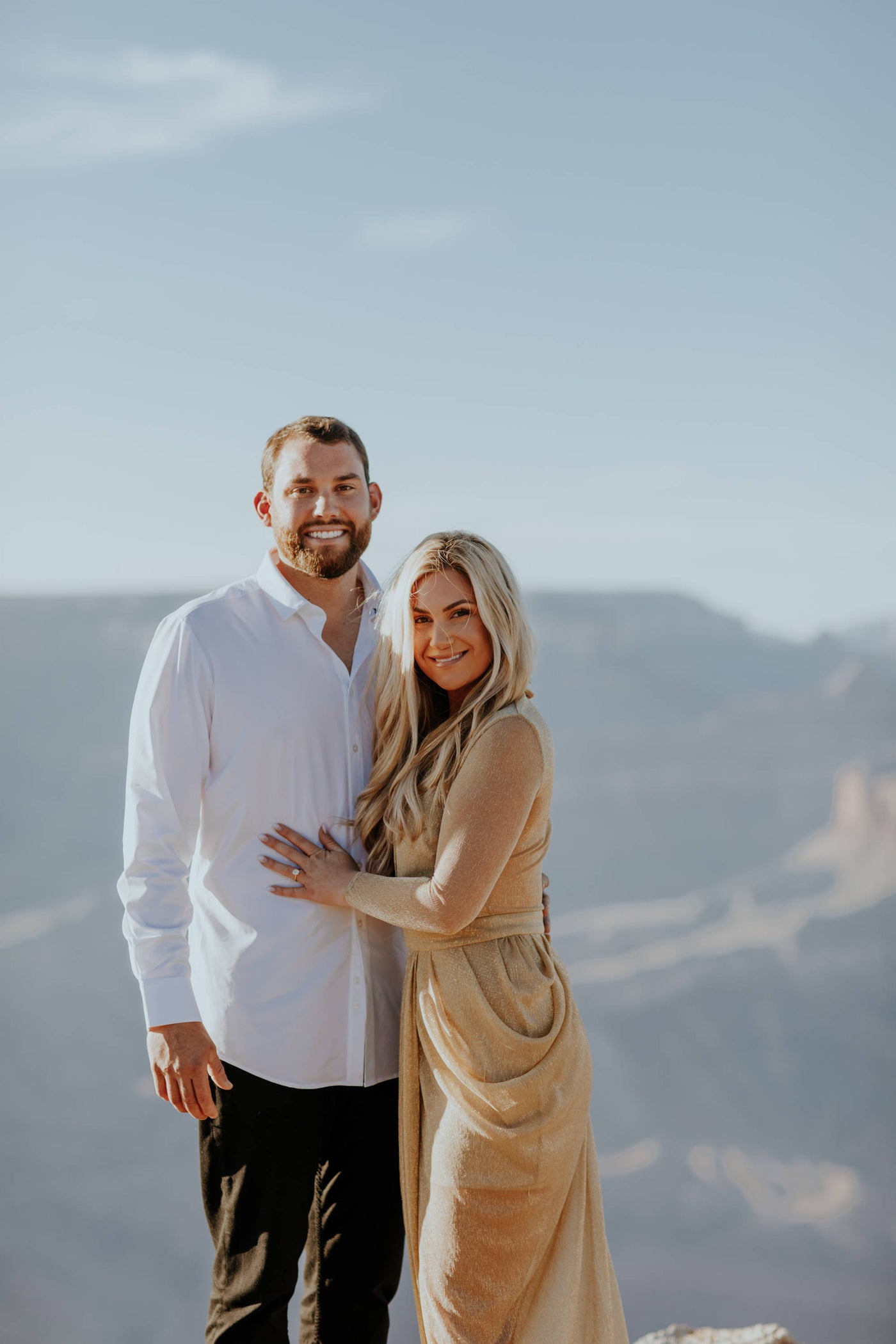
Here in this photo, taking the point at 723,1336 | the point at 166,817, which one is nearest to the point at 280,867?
the point at 166,817

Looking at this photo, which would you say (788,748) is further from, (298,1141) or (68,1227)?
(298,1141)

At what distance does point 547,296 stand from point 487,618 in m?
2.47

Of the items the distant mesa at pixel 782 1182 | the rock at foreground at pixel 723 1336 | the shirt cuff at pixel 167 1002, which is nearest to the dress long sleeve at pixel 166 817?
the shirt cuff at pixel 167 1002

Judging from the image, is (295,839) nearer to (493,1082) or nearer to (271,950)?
(271,950)

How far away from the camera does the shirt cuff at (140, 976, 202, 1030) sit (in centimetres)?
153

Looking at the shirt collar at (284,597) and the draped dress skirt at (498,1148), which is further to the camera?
the shirt collar at (284,597)

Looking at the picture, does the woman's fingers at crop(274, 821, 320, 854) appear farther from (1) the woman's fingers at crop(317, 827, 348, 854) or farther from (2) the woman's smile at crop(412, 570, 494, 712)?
(2) the woman's smile at crop(412, 570, 494, 712)

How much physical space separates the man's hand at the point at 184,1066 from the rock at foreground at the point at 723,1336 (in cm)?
166

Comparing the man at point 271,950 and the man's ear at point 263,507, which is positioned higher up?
the man's ear at point 263,507

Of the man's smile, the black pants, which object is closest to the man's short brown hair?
the man's smile

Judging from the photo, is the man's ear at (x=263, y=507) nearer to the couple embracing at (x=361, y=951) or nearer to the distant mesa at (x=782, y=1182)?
the couple embracing at (x=361, y=951)

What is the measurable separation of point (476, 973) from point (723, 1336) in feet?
5.50

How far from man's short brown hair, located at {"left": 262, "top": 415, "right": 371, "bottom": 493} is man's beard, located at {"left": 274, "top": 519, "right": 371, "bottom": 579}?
11 cm

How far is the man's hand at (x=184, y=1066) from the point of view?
1.54 meters
